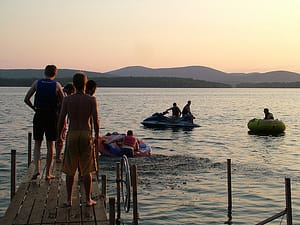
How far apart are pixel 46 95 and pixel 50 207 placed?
2111 millimetres

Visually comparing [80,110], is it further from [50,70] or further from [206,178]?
[206,178]

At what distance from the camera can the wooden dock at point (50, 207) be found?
7578 mm

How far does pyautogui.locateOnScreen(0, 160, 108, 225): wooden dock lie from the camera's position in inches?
298

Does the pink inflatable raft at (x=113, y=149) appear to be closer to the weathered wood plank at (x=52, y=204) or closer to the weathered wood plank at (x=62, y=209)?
the weathered wood plank at (x=52, y=204)

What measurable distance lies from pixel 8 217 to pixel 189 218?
6.66 meters

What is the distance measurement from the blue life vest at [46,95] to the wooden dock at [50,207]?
60.6 inches

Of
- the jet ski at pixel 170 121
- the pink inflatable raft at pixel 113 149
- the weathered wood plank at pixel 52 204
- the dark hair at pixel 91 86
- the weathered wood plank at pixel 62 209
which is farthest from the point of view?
the jet ski at pixel 170 121

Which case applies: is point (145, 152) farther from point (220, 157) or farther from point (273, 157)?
point (273, 157)

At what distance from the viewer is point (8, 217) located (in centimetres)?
776

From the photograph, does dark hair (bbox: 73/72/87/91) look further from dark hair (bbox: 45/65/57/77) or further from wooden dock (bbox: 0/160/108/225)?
wooden dock (bbox: 0/160/108/225)

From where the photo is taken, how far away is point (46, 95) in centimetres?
923

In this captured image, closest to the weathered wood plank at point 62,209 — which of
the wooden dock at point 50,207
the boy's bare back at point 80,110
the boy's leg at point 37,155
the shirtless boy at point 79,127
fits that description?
the wooden dock at point 50,207

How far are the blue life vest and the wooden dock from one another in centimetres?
154

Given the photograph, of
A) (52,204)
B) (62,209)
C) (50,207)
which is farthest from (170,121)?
(62,209)
